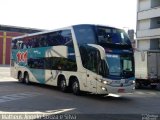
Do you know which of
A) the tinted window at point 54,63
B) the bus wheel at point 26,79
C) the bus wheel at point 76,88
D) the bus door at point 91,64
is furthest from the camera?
the bus wheel at point 26,79

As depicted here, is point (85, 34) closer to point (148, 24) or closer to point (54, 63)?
point (54, 63)

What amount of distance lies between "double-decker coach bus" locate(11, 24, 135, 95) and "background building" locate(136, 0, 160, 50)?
36774mm

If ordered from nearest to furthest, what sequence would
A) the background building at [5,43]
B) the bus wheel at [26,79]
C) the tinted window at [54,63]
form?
1. the tinted window at [54,63]
2. the bus wheel at [26,79]
3. the background building at [5,43]

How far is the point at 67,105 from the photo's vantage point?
16.1 metres

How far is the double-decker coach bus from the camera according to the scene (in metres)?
18.5

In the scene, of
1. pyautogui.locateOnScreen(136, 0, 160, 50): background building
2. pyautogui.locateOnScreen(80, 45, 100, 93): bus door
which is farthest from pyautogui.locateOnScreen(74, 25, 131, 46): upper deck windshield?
pyautogui.locateOnScreen(136, 0, 160, 50): background building

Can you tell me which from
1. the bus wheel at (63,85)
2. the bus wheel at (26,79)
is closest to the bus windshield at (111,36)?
the bus wheel at (63,85)

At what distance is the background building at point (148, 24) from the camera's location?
5898cm

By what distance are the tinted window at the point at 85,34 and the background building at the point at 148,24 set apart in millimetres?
39590

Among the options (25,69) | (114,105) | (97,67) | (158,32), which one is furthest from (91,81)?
(158,32)

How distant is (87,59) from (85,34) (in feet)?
4.50

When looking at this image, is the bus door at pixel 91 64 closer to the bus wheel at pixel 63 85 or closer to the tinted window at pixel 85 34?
the tinted window at pixel 85 34

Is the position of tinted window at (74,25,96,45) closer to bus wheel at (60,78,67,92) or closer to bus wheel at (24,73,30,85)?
bus wheel at (60,78,67,92)

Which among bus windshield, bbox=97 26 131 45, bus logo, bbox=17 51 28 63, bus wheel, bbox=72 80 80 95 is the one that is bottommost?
bus wheel, bbox=72 80 80 95
